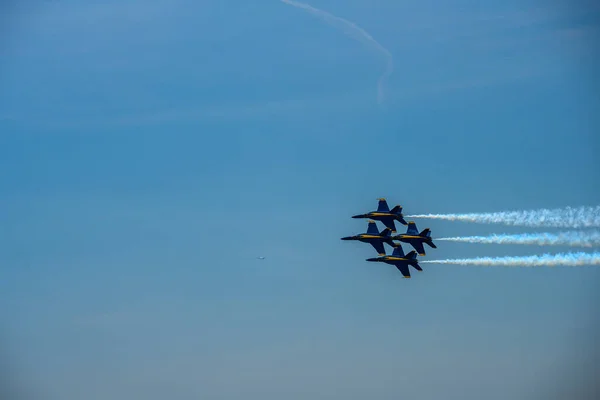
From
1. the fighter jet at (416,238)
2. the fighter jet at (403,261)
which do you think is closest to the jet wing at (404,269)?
the fighter jet at (403,261)

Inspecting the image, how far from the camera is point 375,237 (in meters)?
113

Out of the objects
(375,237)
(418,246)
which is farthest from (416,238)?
(375,237)

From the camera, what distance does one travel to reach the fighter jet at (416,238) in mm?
106375

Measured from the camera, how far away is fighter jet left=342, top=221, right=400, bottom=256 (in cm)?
11181

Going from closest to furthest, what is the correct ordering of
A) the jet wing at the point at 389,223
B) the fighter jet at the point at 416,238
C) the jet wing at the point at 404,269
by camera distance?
the fighter jet at the point at 416,238 < the jet wing at the point at 404,269 < the jet wing at the point at 389,223

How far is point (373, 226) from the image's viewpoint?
115m

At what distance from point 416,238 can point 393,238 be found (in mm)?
3484

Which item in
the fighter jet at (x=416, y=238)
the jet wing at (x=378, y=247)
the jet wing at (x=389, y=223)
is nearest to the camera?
the fighter jet at (x=416, y=238)

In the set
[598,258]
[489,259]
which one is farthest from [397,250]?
[598,258]

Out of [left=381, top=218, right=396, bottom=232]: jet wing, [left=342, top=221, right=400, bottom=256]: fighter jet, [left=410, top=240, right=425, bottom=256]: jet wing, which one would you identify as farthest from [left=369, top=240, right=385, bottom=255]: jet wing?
[left=410, top=240, right=425, bottom=256]: jet wing

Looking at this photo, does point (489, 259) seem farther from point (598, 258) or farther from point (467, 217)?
point (598, 258)

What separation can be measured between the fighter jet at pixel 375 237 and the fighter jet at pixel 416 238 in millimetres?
2071

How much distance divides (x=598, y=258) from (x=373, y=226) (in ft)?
103

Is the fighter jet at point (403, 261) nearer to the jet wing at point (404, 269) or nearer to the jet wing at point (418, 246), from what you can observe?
the jet wing at point (404, 269)
